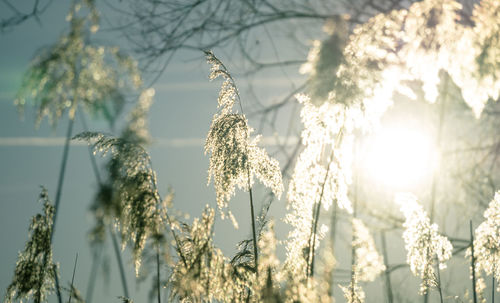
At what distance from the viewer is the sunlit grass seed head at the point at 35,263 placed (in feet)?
7.43

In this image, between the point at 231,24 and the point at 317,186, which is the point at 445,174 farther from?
the point at 317,186

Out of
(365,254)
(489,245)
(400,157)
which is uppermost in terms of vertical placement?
(400,157)

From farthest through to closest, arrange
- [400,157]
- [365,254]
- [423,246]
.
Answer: [400,157]
[423,246]
[365,254]

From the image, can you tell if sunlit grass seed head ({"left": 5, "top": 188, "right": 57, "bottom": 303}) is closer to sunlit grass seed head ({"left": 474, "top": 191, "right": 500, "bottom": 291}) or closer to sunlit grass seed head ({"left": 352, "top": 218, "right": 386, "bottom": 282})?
sunlit grass seed head ({"left": 352, "top": 218, "right": 386, "bottom": 282})

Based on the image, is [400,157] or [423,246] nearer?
[423,246]

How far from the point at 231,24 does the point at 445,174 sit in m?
3.49

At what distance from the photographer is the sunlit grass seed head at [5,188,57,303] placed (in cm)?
227

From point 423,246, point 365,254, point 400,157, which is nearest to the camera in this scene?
point 365,254

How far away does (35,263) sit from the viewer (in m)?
2.30

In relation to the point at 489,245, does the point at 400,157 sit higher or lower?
higher

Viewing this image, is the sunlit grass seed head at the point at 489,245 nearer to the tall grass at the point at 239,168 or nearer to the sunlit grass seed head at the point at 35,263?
the tall grass at the point at 239,168

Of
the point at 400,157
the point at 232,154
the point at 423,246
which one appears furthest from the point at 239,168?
the point at 400,157


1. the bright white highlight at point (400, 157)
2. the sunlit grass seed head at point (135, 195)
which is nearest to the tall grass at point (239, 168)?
the sunlit grass seed head at point (135, 195)

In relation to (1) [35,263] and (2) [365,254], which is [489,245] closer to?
(2) [365,254]
